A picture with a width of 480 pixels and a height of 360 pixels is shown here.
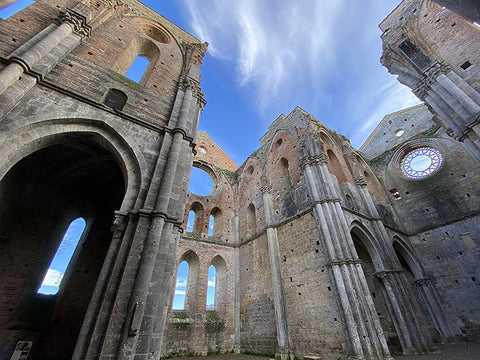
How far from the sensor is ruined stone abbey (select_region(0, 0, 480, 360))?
4707 millimetres

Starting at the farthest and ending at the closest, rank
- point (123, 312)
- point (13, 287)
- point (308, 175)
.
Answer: point (308, 175) → point (13, 287) → point (123, 312)

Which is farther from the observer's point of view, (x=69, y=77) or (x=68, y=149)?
(x=68, y=149)

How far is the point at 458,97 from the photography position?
7344 millimetres

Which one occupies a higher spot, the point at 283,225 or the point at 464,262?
the point at 283,225

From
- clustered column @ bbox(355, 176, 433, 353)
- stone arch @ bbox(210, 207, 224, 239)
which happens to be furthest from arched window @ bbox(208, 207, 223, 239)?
clustered column @ bbox(355, 176, 433, 353)

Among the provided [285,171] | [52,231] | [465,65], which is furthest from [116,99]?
[465,65]

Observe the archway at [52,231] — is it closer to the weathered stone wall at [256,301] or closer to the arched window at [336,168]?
the weathered stone wall at [256,301]

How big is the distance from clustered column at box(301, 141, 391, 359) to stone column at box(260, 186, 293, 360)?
278cm

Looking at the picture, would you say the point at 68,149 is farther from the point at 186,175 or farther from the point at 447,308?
the point at 447,308

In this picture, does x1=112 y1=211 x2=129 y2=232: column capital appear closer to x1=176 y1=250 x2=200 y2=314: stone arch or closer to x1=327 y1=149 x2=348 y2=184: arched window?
x1=176 y1=250 x2=200 y2=314: stone arch

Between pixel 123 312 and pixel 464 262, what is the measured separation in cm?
1541

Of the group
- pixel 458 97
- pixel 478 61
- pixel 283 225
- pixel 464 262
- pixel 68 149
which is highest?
pixel 478 61

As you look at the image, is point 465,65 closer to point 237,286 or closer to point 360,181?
point 360,181

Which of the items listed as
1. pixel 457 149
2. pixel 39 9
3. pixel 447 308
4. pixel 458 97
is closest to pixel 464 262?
pixel 447 308
